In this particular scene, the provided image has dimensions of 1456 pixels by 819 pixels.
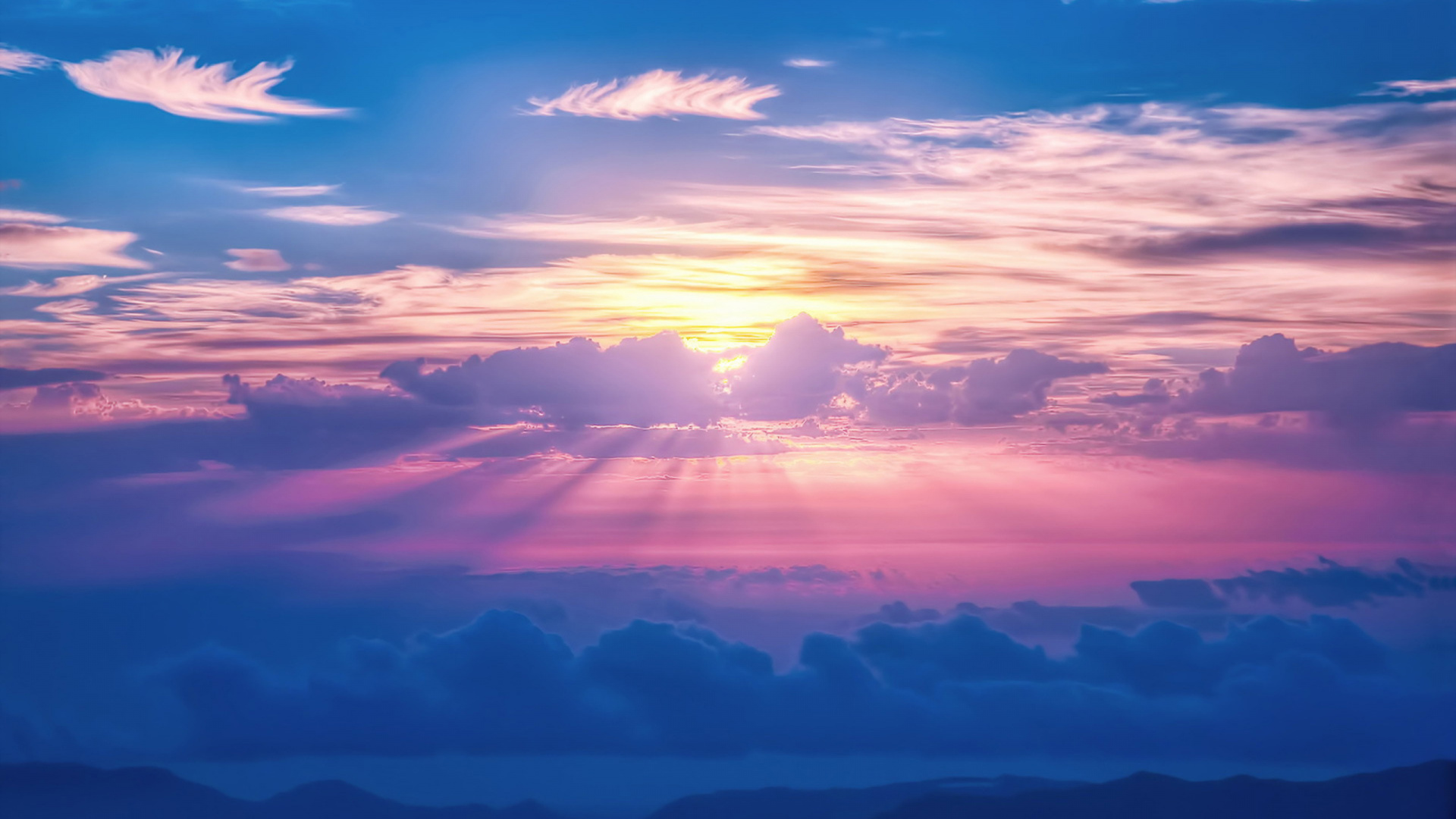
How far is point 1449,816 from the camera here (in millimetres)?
45219
